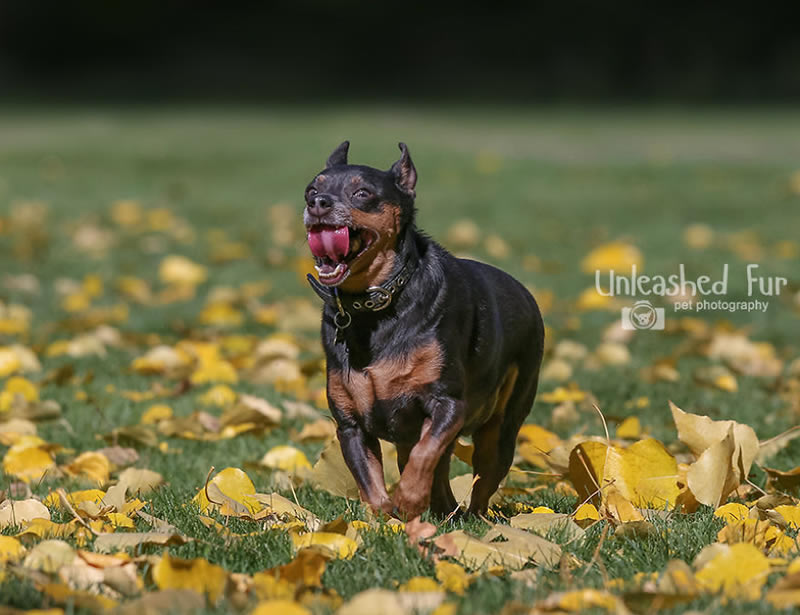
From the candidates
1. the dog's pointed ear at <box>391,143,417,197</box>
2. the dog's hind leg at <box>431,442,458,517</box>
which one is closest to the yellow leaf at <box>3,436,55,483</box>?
the dog's hind leg at <box>431,442,458,517</box>

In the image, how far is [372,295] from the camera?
303 centimetres

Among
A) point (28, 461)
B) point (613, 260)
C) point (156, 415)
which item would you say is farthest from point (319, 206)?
point (613, 260)

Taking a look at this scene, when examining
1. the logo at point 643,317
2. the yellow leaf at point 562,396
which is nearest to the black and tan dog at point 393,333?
the yellow leaf at point 562,396

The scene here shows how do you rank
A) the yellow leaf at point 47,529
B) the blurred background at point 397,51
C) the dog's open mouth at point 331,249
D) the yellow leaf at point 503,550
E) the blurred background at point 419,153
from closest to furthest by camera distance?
the yellow leaf at point 503,550, the yellow leaf at point 47,529, the dog's open mouth at point 331,249, the blurred background at point 419,153, the blurred background at point 397,51

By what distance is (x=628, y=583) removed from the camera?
7.75ft

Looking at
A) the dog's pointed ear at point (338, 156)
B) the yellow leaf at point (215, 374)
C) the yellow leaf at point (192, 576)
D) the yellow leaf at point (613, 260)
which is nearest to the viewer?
the yellow leaf at point (192, 576)

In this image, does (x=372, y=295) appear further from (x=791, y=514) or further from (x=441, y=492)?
(x=791, y=514)

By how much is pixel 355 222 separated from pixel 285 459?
3.71 ft

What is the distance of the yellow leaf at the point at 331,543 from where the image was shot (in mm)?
2580

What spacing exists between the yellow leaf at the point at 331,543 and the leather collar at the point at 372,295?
2.15ft

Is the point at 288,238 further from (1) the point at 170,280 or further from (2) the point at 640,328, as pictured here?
(2) the point at 640,328

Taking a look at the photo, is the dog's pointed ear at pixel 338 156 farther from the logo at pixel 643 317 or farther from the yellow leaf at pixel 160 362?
the logo at pixel 643 317

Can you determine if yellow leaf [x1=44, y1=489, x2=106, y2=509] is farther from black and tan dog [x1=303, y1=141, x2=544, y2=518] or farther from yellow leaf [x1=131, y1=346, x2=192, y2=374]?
yellow leaf [x1=131, y1=346, x2=192, y2=374]

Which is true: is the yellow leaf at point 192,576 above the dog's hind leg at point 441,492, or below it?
above
